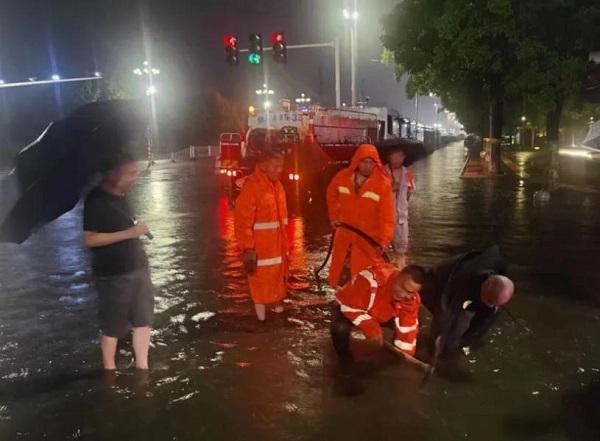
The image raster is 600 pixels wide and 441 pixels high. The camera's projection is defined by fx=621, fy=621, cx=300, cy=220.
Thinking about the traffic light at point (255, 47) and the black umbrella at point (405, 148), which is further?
the traffic light at point (255, 47)

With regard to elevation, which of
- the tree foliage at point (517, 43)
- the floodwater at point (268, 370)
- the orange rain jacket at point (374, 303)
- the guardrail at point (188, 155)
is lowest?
the floodwater at point (268, 370)

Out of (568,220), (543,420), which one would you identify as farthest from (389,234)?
(568,220)

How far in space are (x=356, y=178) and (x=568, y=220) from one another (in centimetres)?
804

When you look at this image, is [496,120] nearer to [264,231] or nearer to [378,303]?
[264,231]

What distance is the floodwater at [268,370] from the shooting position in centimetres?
394

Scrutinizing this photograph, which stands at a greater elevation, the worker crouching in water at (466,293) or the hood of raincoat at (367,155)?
the hood of raincoat at (367,155)

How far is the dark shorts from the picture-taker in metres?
4.29

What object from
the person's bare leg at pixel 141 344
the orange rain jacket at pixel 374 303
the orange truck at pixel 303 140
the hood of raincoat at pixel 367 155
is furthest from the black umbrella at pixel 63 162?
the orange truck at pixel 303 140

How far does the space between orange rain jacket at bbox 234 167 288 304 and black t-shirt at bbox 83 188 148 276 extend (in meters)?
1.33

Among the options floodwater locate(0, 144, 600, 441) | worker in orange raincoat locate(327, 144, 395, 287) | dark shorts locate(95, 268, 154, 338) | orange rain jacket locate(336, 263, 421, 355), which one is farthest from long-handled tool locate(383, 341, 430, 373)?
dark shorts locate(95, 268, 154, 338)

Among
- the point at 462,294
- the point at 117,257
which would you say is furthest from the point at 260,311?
the point at 462,294

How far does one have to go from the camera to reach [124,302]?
4.35 metres

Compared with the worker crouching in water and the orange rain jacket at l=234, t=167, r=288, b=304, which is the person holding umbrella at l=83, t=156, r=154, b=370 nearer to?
the orange rain jacket at l=234, t=167, r=288, b=304

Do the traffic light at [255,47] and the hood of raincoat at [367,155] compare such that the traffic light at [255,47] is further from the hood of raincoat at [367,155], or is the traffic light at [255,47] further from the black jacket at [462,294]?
the black jacket at [462,294]
